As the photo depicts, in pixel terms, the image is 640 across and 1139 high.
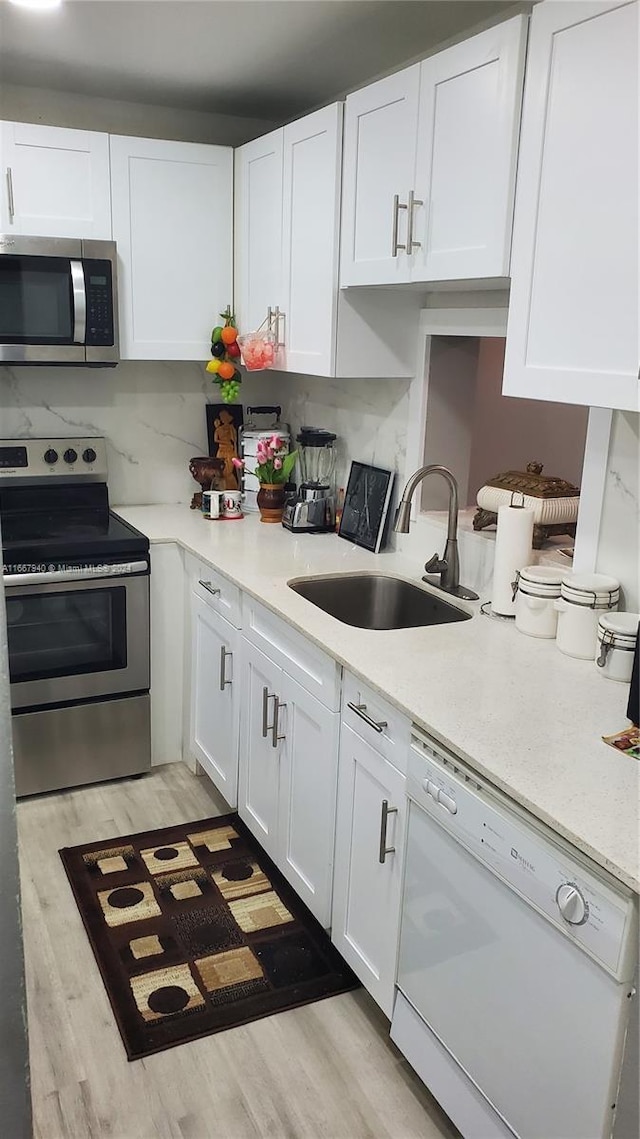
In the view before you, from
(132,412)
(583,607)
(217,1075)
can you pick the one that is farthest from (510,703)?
(132,412)

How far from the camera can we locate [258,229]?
3.09 meters

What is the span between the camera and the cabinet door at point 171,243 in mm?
3096

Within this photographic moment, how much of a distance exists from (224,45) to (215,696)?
199 cm

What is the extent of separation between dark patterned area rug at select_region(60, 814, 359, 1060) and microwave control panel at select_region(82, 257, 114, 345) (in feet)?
5.60

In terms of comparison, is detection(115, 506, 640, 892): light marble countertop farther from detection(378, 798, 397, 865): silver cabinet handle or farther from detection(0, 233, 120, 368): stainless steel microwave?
detection(0, 233, 120, 368): stainless steel microwave

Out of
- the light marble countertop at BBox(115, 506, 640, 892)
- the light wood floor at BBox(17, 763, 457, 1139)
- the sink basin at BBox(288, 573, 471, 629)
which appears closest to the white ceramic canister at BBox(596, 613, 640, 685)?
the light marble countertop at BBox(115, 506, 640, 892)

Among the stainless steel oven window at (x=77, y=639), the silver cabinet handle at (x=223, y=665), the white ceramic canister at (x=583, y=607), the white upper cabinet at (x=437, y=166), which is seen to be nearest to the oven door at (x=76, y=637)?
the stainless steel oven window at (x=77, y=639)

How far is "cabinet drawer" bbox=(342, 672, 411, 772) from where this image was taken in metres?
1.80

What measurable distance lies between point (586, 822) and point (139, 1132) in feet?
3.90

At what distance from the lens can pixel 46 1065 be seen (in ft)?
6.38

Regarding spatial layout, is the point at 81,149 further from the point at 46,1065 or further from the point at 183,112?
the point at 46,1065

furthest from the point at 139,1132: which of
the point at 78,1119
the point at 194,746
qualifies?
the point at 194,746

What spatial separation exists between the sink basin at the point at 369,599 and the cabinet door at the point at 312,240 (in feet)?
2.11

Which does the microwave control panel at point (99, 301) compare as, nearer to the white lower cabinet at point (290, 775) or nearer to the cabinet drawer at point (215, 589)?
the cabinet drawer at point (215, 589)
